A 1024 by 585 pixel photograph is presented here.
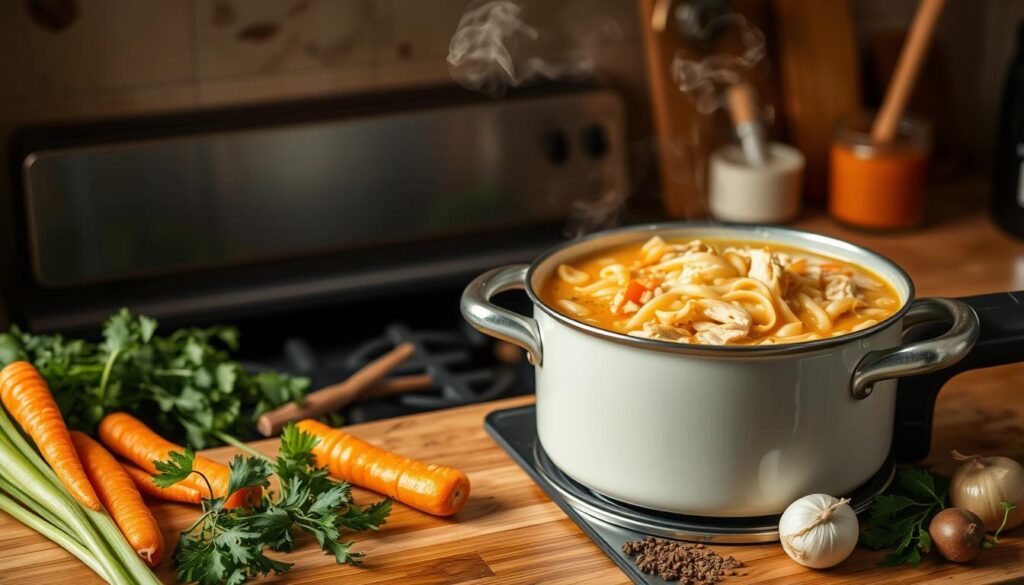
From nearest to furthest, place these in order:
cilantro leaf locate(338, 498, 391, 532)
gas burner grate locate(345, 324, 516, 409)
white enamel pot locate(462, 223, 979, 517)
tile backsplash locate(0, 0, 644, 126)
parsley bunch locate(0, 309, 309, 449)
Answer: white enamel pot locate(462, 223, 979, 517), cilantro leaf locate(338, 498, 391, 532), parsley bunch locate(0, 309, 309, 449), gas burner grate locate(345, 324, 516, 409), tile backsplash locate(0, 0, 644, 126)

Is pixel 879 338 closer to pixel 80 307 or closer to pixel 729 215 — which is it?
pixel 729 215

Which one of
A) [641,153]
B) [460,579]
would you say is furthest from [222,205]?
[460,579]

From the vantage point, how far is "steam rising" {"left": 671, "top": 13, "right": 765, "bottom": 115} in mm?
2037

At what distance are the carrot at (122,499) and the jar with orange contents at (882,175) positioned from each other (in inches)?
50.8

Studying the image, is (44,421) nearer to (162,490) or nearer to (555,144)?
(162,490)

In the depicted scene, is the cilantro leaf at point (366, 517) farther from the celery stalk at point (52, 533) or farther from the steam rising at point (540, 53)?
the steam rising at point (540, 53)

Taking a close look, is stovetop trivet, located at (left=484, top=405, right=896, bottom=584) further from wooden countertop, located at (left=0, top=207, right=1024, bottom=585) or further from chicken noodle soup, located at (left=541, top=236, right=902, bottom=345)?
chicken noodle soup, located at (left=541, top=236, right=902, bottom=345)

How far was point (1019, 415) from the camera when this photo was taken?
54.7 inches

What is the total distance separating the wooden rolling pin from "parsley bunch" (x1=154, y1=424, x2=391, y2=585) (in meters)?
0.22

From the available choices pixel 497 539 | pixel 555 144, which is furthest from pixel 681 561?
pixel 555 144

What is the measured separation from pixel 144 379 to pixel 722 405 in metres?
0.69

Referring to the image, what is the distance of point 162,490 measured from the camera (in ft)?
4.00

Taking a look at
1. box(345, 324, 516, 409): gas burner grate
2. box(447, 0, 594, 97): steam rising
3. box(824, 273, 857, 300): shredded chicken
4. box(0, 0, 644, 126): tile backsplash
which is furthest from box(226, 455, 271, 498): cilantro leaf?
box(447, 0, 594, 97): steam rising

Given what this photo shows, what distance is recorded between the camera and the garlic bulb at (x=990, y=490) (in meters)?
1.12
